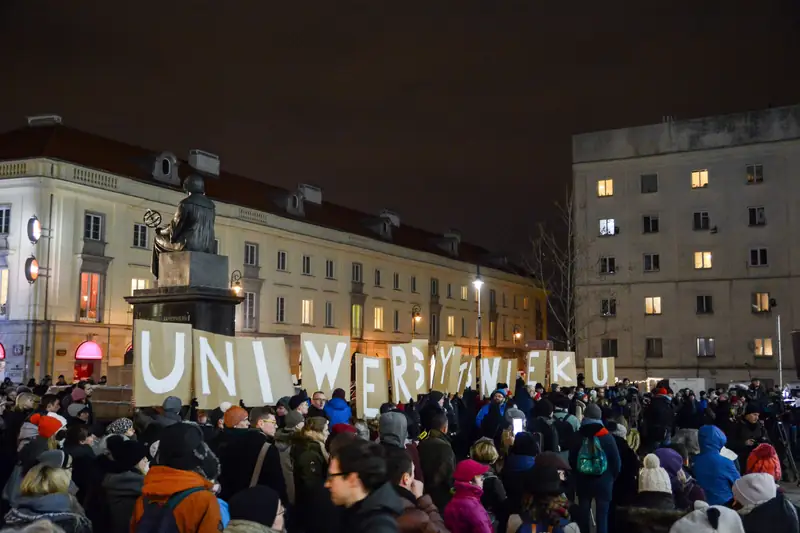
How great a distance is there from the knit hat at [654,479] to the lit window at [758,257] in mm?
44693

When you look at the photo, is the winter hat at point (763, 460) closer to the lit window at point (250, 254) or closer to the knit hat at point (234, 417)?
the knit hat at point (234, 417)

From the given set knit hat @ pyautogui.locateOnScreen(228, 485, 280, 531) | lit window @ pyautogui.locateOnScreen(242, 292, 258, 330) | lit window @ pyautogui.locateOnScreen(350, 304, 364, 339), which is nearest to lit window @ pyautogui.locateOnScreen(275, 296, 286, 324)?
lit window @ pyautogui.locateOnScreen(242, 292, 258, 330)

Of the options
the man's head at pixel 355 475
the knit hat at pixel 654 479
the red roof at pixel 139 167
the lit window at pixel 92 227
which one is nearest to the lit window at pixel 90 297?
the lit window at pixel 92 227

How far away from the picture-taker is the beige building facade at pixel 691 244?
4803 cm

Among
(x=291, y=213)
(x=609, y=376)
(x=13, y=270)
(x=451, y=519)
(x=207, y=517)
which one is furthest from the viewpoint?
(x=291, y=213)

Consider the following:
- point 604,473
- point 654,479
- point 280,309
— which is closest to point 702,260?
point 280,309

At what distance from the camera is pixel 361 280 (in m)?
64.2

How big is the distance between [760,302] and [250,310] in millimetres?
30273

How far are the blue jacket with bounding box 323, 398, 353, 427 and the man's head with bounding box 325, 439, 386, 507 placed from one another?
7.20 meters

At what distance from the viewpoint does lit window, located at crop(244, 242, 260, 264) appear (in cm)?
5362

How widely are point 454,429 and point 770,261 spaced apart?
3877 centimetres

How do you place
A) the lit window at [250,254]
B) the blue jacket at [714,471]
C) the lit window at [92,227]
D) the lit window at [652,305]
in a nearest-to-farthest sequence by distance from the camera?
the blue jacket at [714,471] → the lit window at [92,227] → the lit window at [652,305] → the lit window at [250,254]

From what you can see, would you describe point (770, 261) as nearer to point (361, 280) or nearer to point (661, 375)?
point (661, 375)

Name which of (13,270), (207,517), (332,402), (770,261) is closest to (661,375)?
(770,261)
